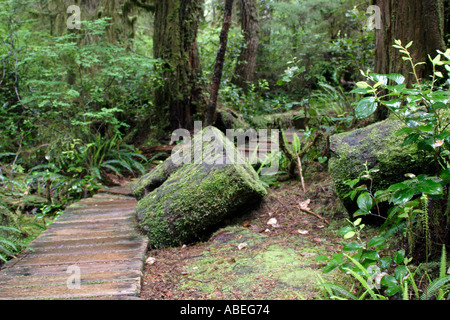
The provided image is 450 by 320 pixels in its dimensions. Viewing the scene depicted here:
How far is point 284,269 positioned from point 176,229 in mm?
1355

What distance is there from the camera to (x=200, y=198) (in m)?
3.57

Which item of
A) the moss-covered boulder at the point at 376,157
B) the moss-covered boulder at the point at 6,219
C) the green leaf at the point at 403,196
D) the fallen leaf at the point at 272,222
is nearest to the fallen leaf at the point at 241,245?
the fallen leaf at the point at 272,222

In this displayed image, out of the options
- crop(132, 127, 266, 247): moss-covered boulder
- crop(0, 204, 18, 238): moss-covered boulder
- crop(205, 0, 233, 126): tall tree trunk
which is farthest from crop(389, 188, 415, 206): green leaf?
crop(205, 0, 233, 126): tall tree trunk

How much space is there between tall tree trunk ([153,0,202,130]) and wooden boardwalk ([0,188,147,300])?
354 centimetres

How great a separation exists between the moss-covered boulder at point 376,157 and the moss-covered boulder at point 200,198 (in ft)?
3.35

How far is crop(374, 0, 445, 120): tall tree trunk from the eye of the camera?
3580 millimetres

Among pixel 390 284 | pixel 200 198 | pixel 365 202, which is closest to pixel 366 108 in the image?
pixel 365 202

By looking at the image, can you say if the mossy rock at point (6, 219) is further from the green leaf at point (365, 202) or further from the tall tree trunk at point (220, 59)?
the tall tree trunk at point (220, 59)

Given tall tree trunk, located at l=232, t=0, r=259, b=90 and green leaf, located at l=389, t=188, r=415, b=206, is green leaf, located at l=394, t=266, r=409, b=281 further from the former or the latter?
tall tree trunk, located at l=232, t=0, r=259, b=90

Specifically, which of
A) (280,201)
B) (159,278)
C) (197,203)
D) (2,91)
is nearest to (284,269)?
(159,278)

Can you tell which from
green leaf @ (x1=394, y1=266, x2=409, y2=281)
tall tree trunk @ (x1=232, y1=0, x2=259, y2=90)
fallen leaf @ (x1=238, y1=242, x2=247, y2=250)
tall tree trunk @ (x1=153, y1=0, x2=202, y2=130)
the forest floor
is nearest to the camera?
green leaf @ (x1=394, y1=266, x2=409, y2=281)

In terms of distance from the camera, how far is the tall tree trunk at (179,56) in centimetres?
737

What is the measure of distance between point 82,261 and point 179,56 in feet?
17.9

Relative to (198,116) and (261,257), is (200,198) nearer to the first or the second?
(261,257)
